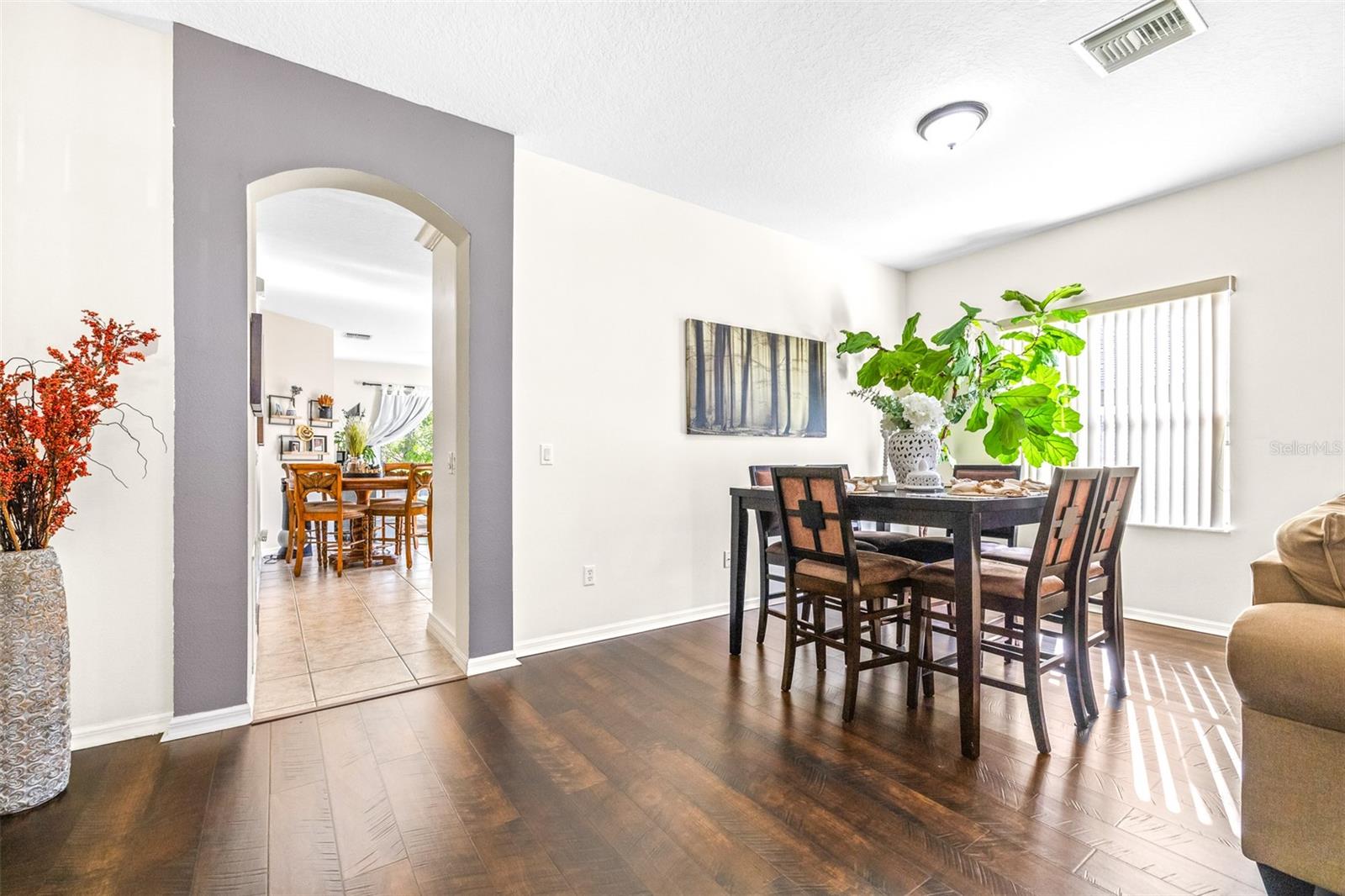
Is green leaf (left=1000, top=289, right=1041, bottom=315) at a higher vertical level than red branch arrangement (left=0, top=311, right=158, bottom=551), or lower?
higher

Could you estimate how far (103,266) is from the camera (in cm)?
217

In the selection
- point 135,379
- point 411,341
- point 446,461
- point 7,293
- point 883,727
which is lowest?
point 883,727

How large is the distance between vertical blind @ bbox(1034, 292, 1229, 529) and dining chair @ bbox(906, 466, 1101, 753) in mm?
1947

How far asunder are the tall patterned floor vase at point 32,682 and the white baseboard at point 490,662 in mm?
1363

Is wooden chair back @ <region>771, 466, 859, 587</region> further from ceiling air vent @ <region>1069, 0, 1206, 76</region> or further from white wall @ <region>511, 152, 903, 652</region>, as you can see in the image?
ceiling air vent @ <region>1069, 0, 1206, 76</region>

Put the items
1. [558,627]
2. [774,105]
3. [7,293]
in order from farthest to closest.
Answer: [558,627] → [774,105] → [7,293]

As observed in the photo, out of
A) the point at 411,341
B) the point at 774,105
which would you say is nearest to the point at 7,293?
the point at 774,105

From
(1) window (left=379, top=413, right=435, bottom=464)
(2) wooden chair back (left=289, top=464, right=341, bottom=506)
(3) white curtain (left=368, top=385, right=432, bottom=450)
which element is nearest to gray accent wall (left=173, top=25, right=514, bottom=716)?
(2) wooden chair back (left=289, top=464, right=341, bottom=506)

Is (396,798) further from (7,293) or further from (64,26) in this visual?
(64,26)

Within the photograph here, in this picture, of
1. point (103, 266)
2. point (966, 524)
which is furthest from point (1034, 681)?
point (103, 266)

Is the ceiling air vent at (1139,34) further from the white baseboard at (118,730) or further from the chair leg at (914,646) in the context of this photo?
the white baseboard at (118,730)

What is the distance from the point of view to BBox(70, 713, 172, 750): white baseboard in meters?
2.10

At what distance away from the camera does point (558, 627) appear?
326 cm

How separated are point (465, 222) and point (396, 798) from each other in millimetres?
2472
